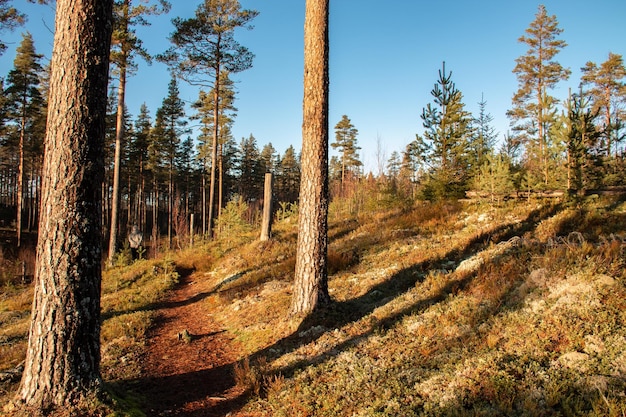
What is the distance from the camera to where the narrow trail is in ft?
14.4

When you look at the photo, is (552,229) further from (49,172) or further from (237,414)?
(49,172)

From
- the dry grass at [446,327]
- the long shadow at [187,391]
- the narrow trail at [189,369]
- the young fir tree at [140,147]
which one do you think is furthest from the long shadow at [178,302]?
the young fir tree at [140,147]

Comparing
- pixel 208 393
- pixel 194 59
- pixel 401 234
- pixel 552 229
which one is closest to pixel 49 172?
pixel 208 393

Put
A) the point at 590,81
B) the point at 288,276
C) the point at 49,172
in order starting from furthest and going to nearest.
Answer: the point at 590,81, the point at 288,276, the point at 49,172

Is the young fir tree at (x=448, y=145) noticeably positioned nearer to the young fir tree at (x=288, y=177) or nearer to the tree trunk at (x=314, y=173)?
the tree trunk at (x=314, y=173)

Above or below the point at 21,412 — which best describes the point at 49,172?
above

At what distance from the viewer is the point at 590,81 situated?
3058 cm

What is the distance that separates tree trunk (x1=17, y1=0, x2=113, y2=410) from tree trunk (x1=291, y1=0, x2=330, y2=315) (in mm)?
3467

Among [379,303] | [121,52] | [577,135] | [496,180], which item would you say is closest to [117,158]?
[121,52]

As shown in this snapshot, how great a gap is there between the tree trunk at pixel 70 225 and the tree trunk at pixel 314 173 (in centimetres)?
347

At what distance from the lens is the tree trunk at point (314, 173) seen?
21.1 feet

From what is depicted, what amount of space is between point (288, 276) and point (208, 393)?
5348 mm

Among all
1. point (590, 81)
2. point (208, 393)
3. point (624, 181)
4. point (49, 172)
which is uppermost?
point (590, 81)

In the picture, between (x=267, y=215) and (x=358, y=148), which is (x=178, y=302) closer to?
(x=267, y=215)
